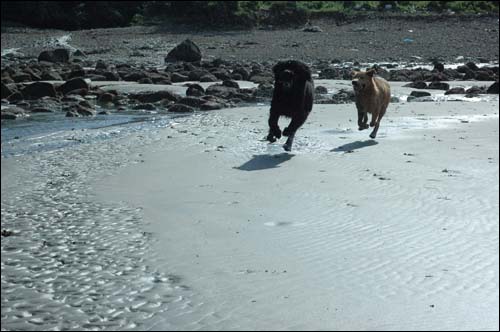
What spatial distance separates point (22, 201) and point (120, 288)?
9.29 feet

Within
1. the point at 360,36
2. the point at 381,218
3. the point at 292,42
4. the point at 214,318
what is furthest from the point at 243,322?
the point at 360,36

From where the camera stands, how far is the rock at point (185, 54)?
31.0 meters

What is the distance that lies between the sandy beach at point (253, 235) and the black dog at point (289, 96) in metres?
0.38

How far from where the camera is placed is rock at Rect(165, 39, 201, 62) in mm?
30969

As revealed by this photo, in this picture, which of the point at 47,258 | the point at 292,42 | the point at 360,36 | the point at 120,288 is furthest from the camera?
the point at 360,36

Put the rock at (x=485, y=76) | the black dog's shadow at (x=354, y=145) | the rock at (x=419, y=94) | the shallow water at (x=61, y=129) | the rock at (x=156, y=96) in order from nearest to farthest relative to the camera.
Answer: the black dog's shadow at (x=354, y=145) → the shallow water at (x=61, y=129) → the rock at (x=156, y=96) → the rock at (x=419, y=94) → the rock at (x=485, y=76)

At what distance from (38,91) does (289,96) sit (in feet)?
30.3

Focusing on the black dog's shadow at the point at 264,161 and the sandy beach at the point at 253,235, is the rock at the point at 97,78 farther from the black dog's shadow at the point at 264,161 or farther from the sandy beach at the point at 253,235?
the black dog's shadow at the point at 264,161

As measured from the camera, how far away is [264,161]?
10.0m

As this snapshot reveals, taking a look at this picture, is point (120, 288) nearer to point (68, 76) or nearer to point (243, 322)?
A: point (243, 322)

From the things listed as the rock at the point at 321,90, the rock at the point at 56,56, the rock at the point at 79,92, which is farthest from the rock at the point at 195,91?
the rock at the point at 56,56

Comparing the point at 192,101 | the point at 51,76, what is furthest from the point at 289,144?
the point at 51,76

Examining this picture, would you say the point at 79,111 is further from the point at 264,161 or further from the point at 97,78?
the point at 97,78

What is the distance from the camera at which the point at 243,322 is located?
4.59 m
